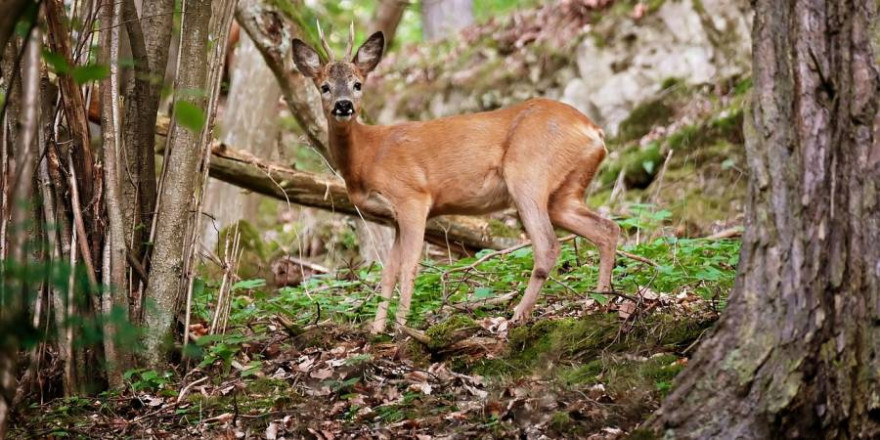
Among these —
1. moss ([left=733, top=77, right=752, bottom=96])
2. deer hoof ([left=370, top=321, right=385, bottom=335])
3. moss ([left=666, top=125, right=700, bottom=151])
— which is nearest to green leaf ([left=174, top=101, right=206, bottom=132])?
deer hoof ([left=370, top=321, right=385, bottom=335])

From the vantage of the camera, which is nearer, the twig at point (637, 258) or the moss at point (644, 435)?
the moss at point (644, 435)

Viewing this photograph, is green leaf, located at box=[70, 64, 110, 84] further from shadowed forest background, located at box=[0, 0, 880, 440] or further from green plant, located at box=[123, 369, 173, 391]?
green plant, located at box=[123, 369, 173, 391]

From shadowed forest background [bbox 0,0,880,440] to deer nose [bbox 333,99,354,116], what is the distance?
1018mm

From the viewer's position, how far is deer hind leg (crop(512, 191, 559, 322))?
6.05 metres

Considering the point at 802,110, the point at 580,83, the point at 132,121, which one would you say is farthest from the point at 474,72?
the point at 802,110

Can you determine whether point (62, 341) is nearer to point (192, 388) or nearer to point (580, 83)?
point (192, 388)

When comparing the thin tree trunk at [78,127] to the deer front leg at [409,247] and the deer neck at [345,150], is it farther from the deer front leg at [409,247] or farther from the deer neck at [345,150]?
the deer neck at [345,150]

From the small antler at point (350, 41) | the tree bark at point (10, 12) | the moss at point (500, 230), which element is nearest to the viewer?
the tree bark at point (10, 12)

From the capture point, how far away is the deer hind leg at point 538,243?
19.9 feet

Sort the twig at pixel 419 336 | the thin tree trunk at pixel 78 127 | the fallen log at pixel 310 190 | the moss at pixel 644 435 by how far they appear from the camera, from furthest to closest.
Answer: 1. the fallen log at pixel 310 190
2. the twig at pixel 419 336
3. the thin tree trunk at pixel 78 127
4. the moss at pixel 644 435

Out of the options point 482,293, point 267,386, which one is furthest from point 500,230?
point 267,386

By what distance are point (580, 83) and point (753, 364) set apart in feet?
30.8

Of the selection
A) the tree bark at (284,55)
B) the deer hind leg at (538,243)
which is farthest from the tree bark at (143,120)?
the tree bark at (284,55)

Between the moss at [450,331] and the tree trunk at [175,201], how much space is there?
1428 mm
